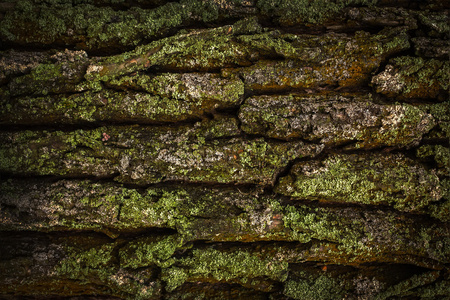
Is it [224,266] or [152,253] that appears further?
[224,266]

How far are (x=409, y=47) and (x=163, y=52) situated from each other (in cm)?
394

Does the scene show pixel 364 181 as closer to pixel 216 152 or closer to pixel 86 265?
pixel 216 152

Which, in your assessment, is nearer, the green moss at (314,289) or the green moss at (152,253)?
the green moss at (152,253)

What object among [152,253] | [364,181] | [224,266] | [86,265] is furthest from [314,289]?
[86,265]

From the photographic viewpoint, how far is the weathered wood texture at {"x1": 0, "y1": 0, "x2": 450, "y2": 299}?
173 inches

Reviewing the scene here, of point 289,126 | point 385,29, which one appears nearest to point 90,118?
point 289,126

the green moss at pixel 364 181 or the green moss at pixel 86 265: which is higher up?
the green moss at pixel 364 181

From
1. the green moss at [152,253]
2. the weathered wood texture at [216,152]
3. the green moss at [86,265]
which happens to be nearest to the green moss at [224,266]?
the weathered wood texture at [216,152]

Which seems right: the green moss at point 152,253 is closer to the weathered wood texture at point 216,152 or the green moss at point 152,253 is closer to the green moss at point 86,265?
the weathered wood texture at point 216,152

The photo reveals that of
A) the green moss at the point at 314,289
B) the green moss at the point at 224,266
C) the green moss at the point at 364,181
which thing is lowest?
the green moss at the point at 314,289

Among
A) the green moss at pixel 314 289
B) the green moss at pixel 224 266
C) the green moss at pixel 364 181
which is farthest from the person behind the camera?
the green moss at pixel 314 289

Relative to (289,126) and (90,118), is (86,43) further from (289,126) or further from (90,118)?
(289,126)

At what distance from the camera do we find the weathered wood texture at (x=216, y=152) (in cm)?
439

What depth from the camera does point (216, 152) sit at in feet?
14.5
